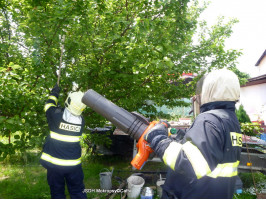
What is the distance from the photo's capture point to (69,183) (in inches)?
118

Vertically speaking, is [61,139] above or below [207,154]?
below

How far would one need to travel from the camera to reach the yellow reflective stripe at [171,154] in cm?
137

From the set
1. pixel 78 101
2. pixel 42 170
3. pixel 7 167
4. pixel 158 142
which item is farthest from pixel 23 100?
pixel 7 167

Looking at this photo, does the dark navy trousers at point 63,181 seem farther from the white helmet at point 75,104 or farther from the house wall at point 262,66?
the house wall at point 262,66

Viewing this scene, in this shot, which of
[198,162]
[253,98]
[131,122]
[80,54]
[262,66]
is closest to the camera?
[198,162]

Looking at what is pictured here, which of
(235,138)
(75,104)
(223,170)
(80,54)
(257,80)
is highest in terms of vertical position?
(80,54)

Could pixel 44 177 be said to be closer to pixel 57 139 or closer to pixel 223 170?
pixel 57 139

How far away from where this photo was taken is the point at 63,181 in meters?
2.92

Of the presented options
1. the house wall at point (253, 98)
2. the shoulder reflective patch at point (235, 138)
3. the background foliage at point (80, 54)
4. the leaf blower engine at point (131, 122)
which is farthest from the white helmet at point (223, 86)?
the house wall at point (253, 98)

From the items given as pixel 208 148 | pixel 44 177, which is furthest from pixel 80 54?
pixel 44 177

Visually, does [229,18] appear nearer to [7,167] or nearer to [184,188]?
[184,188]

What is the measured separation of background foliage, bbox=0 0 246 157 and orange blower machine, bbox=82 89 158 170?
1.14m

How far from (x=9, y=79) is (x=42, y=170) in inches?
161

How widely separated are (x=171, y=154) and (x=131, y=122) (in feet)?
1.86
